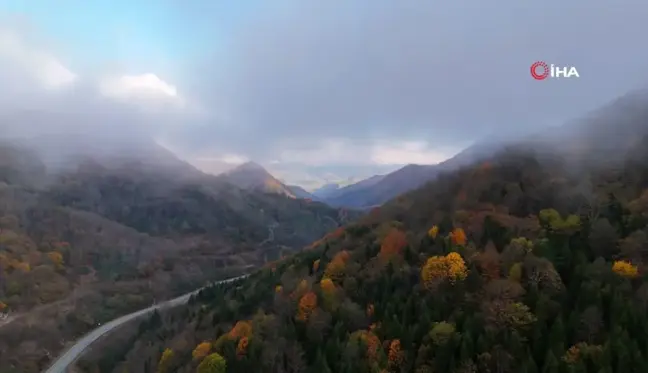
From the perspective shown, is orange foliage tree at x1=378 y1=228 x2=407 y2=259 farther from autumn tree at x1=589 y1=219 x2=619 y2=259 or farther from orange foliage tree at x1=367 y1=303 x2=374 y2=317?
autumn tree at x1=589 y1=219 x2=619 y2=259

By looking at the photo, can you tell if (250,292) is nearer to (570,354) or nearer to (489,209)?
(489,209)

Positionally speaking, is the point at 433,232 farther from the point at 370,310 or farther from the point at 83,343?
the point at 83,343

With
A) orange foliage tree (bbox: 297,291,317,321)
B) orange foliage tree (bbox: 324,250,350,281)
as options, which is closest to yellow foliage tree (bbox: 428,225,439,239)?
orange foliage tree (bbox: 324,250,350,281)

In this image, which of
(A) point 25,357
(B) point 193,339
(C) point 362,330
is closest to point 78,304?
(A) point 25,357

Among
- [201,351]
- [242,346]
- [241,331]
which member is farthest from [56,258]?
[242,346]

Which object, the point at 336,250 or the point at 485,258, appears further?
the point at 336,250

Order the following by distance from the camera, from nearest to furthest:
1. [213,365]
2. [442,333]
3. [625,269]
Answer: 1. [442,333]
2. [625,269]
3. [213,365]
